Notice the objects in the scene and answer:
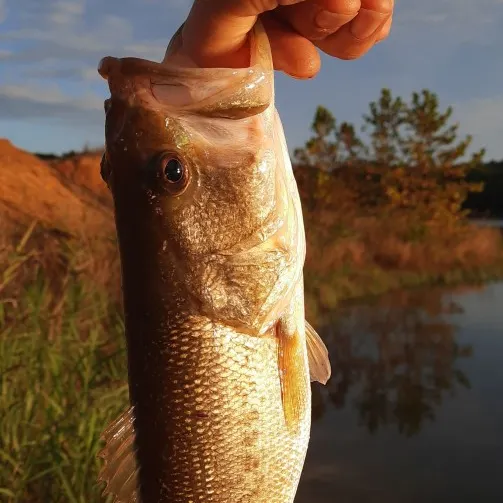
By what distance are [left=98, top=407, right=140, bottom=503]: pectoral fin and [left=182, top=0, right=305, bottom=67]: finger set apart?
2.83ft

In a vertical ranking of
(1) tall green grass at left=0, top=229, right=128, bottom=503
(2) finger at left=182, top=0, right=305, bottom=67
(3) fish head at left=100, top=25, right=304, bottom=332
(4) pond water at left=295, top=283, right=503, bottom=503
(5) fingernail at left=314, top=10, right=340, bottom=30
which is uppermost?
(5) fingernail at left=314, top=10, right=340, bottom=30

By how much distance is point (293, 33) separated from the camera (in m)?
1.64

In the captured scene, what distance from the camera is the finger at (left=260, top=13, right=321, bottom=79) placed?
165 cm

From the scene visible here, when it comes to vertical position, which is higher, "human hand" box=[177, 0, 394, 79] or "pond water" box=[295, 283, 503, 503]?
"human hand" box=[177, 0, 394, 79]

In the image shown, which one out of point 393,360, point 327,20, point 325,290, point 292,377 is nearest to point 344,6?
point 327,20

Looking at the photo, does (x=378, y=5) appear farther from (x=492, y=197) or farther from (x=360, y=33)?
(x=492, y=197)

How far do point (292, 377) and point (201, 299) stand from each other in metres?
0.29

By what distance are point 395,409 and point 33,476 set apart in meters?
6.35

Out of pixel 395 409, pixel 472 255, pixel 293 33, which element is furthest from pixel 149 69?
pixel 472 255

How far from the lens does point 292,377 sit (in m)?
1.60

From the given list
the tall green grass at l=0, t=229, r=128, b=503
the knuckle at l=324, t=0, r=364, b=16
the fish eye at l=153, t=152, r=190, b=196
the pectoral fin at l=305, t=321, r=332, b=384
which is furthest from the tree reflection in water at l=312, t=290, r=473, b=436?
the knuckle at l=324, t=0, r=364, b=16

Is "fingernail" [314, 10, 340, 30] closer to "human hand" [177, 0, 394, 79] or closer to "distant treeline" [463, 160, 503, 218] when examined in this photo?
"human hand" [177, 0, 394, 79]

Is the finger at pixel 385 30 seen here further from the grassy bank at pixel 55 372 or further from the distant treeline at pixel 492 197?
the distant treeline at pixel 492 197

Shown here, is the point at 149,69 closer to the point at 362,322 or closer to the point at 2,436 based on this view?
the point at 2,436
